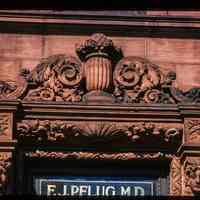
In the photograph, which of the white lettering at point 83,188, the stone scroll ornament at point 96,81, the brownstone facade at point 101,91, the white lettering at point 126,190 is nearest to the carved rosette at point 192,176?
the brownstone facade at point 101,91

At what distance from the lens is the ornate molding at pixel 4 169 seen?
654cm

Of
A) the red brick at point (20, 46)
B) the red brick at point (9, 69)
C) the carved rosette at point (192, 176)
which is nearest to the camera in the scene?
the carved rosette at point (192, 176)

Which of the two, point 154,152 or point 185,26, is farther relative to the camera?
point 185,26

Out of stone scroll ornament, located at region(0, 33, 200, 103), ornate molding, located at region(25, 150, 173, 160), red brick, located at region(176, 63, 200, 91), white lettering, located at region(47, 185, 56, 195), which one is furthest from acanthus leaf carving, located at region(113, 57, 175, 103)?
white lettering, located at region(47, 185, 56, 195)

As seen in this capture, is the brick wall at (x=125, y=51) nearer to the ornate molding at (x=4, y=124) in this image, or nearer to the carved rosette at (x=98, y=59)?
the carved rosette at (x=98, y=59)

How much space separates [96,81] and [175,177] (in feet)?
5.00

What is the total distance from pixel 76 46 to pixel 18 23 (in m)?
0.84

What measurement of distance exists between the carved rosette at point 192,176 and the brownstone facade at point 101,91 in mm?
12

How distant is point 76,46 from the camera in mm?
7648

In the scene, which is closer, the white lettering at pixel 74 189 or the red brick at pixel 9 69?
the white lettering at pixel 74 189

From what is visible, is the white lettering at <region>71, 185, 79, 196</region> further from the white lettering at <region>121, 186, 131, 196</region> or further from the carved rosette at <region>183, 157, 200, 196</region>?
the carved rosette at <region>183, 157, 200, 196</region>

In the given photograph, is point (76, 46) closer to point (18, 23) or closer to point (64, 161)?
point (18, 23)

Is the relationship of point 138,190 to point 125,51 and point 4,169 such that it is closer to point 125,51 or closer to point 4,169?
point 4,169
